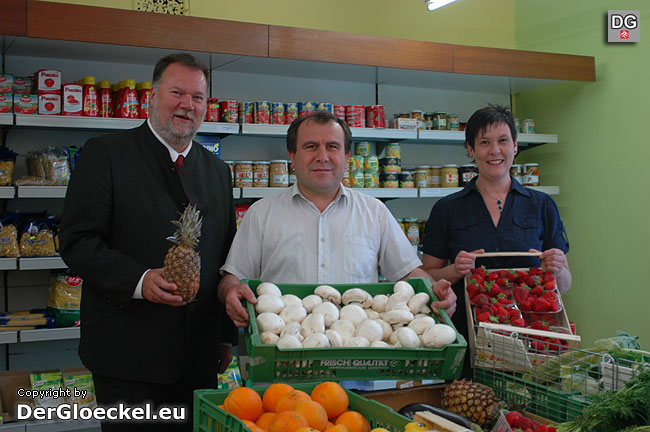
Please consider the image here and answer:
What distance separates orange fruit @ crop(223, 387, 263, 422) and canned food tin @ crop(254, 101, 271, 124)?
280 cm

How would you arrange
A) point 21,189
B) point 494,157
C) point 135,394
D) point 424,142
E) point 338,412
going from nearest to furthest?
point 338,412, point 135,394, point 494,157, point 21,189, point 424,142

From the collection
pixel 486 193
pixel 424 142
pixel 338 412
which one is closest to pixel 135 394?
pixel 338 412

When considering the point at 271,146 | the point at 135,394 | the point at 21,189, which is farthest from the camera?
the point at 271,146

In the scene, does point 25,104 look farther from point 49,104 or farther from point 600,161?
point 600,161

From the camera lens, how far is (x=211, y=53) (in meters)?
3.91

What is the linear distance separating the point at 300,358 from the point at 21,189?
8.28 ft

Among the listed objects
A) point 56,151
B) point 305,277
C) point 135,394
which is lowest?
point 135,394

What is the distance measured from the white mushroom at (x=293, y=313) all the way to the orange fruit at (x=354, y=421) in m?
0.41

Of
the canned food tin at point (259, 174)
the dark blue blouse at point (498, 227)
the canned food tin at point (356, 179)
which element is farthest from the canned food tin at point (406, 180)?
the dark blue blouse at point (498, 227)

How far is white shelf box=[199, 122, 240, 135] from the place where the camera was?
13.1 feet

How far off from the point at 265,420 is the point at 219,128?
2.73 metres

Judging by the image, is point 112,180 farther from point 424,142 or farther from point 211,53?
point 424,142

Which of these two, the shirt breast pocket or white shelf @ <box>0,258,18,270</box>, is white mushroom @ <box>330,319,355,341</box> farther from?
white shelf @ <box>0,258,18,270</box>

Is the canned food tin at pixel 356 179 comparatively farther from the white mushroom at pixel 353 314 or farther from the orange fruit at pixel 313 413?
the orange fruit at pixel 313 413
